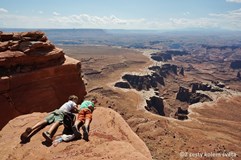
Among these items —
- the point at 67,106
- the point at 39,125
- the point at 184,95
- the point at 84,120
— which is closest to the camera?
the point at 39,125

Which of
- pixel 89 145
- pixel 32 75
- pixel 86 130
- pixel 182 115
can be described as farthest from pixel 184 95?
pixel 89 145

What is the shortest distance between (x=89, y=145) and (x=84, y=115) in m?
2.06

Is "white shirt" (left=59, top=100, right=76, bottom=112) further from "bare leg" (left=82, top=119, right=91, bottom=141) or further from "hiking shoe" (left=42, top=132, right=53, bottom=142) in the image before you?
"hiking shoe" (left=42, top=132, right=53, bottom=142)

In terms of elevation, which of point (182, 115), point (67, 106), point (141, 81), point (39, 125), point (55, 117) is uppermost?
point (67, 106)

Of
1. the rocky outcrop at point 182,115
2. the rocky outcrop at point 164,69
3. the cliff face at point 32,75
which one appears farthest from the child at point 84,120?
the rocky outcrop at point 164,69

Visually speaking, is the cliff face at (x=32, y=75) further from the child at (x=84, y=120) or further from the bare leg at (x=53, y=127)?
the bare leg at (x=53, y=127)

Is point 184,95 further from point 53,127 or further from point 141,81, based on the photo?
point 53,127

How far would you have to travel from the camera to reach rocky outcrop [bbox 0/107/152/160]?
8844 millimetres

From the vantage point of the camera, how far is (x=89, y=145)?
9461 millimetres

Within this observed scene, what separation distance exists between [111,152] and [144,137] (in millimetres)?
28406

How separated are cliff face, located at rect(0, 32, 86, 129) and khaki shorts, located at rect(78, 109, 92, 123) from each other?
587 cm

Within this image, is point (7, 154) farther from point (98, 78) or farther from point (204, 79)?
point (204, 79)

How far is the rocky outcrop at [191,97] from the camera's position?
77.2 m

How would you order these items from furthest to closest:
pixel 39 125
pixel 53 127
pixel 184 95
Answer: pixel 184 95, pixel 39 125, pixel 53 127
